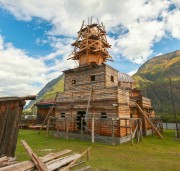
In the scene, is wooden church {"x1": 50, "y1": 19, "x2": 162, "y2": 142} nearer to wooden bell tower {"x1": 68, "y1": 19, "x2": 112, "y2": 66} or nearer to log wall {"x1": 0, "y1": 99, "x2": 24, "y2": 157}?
wooden bell tower {"x1": 68, "y1": 19, "x2": 112, "y2": 66}

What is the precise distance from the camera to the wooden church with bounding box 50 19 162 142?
20281mm

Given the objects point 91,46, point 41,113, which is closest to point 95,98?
point 91,46

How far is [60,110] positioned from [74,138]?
18.8ft

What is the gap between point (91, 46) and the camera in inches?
1182

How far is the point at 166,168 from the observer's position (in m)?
9.75

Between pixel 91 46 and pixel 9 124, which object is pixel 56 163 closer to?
pixel 9 124

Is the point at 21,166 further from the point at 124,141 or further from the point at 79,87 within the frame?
the point at 79,87

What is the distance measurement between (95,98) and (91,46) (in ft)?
40.0

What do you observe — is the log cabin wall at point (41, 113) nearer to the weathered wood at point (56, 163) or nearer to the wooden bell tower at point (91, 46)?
the wooden bell tower at point (91, 46)

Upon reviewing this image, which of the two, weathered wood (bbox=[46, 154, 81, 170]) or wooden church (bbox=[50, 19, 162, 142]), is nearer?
weathered wood (bbox=[46, 154, 81, 170])

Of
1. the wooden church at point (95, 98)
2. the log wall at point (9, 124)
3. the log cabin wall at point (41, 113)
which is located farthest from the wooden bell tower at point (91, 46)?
the log wall at point (9, 124)

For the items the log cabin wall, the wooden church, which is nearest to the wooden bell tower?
the wooden church

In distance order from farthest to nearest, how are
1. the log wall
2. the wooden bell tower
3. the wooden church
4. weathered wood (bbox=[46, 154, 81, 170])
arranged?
the wooden bell tower < the wooden church < the log wall < weathered wood (bbox=[46, 154, 81, 170])

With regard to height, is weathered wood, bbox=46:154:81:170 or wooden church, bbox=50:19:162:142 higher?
wooden church, bbox=50:19:162:142
